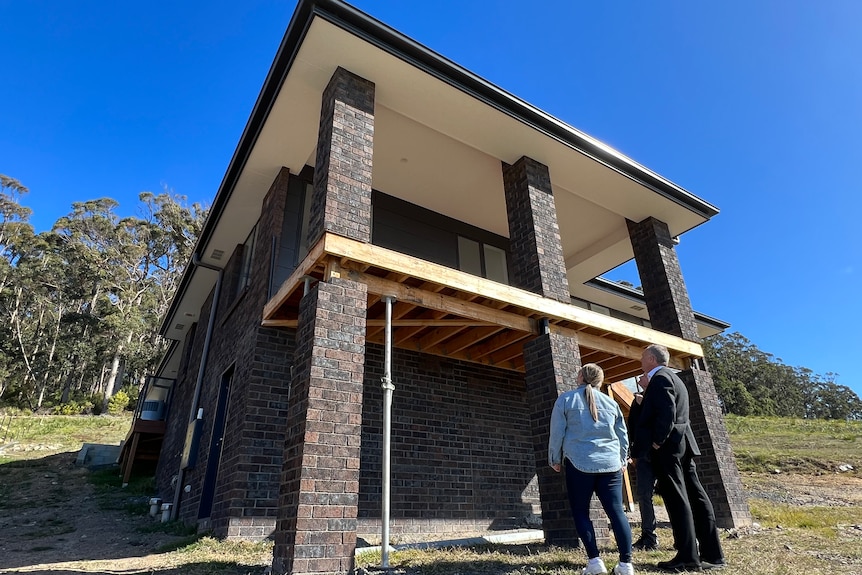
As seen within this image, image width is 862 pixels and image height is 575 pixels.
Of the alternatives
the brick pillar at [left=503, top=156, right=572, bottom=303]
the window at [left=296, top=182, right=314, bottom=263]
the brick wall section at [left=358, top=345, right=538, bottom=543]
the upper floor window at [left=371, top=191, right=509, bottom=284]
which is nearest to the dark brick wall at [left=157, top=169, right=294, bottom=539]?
the window at [left=296, top=182, right=314, bottom=263]

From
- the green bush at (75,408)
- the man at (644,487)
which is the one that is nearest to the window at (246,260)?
the man at (644,487)

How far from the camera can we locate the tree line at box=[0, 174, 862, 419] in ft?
108

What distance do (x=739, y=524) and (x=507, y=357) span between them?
13.4 feet

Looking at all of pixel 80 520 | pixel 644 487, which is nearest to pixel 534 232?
pixel 644 487

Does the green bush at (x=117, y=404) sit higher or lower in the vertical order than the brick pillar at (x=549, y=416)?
higher

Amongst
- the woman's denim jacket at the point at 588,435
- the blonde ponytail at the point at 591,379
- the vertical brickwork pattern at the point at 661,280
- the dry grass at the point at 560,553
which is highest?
the vertical brickwork pattern at the point at 661,280

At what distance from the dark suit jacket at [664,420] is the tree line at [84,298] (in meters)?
34.2

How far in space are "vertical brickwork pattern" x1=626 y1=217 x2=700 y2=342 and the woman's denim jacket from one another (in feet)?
19.2

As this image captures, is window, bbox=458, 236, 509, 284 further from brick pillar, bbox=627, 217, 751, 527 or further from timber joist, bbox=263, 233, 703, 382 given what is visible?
brick pillar, bbox=627, 217, 751, 527

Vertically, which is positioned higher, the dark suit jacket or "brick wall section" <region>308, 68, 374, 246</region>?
"brick wall section" <region>308, 68, 374, 246</region>

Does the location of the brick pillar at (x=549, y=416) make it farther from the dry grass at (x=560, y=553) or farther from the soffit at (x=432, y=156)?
the soffit at (x=432, y=156)

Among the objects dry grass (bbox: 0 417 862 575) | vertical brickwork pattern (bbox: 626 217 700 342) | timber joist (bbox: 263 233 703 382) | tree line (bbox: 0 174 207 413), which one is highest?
tree line (bbox: 0 174 207 413)

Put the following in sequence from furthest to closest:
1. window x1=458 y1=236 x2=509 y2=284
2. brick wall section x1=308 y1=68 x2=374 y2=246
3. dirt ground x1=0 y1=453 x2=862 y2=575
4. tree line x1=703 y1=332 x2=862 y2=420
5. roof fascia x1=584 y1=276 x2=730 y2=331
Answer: tree line x1=703 y1=332 x2=862 y2=420 → roof fascia x1=584 y1=276 x2=730 y2=331 → window x1=458 y1=236 x2=509 y2=284 → brick wall section x1=308 y1=68 x2=374 y2=246 → dirt ground x1=0 y1=453 x2=862 y2=575

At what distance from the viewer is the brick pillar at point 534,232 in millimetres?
7426
